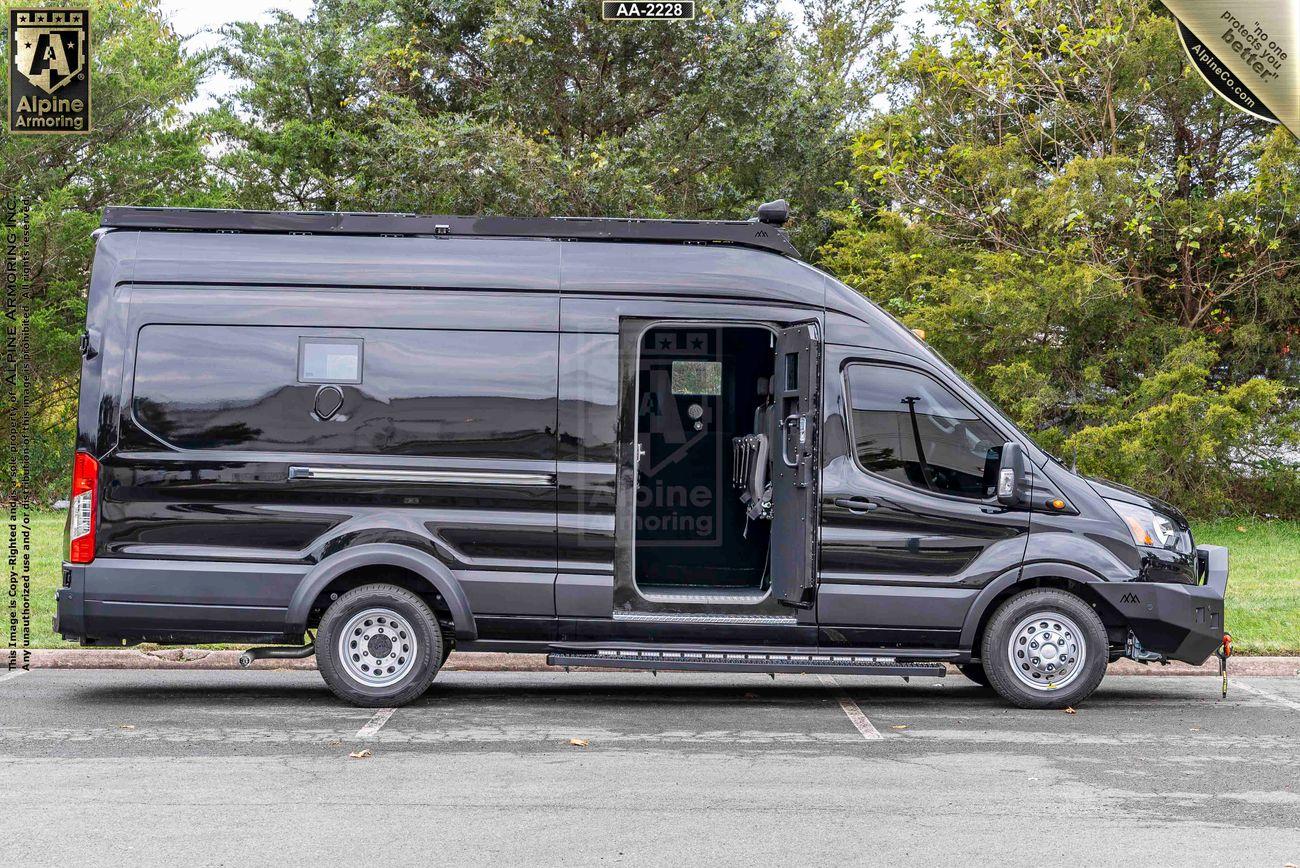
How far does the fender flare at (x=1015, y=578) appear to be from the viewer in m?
7.95

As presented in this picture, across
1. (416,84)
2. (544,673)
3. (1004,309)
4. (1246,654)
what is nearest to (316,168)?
(416,84)

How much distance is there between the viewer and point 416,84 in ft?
81.9

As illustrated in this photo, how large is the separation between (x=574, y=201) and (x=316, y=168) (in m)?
7.85

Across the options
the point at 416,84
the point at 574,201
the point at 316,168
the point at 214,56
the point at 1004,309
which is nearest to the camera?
the point at 1004,309

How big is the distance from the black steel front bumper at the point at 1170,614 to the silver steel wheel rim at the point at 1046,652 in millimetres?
320

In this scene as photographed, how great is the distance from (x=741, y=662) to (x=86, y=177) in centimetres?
2327

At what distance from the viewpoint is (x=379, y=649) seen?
7.99 metres

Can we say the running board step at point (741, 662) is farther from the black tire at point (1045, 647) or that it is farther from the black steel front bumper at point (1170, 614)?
the black steel front bumper at point (1170, 614)

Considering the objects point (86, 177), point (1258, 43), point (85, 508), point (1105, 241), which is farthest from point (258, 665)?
point (86, 177)

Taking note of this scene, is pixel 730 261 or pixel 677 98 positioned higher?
pixel 677 98

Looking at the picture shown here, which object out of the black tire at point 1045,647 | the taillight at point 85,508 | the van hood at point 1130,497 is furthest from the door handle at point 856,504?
the taillight at point 85,508

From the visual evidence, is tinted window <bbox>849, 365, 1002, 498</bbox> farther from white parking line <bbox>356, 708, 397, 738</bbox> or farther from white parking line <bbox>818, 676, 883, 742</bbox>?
white parking line <bbox>356, 708, 397, 738</bbox>

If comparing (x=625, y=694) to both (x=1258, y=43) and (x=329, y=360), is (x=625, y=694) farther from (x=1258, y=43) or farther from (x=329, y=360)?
(x=1258, y=43)

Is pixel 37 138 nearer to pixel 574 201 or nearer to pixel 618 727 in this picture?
pixel 574 201
